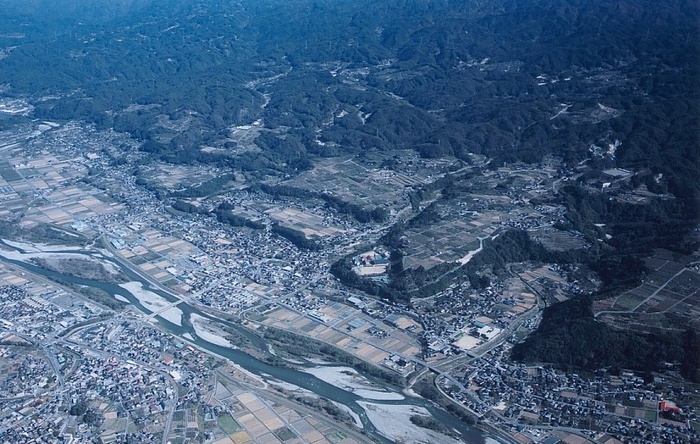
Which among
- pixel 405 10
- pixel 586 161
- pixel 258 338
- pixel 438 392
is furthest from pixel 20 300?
pixel 405 10

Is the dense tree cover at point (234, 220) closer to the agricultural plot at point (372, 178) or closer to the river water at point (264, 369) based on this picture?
the agricultural plot at point (372, 178)

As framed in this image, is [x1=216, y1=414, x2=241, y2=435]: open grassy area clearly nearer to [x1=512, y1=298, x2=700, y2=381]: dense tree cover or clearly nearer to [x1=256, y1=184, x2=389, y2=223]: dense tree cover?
[x1=512, y1=298, x2=700, y2=381]: dense tree cover

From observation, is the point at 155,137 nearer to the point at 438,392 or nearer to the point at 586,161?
the point at 586,161

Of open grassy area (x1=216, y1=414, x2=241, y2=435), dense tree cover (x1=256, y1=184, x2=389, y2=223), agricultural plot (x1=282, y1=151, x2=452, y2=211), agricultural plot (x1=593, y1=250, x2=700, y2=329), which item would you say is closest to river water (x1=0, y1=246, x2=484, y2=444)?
open grassy area (x1=216, y1=414, x2=241, y2=435)

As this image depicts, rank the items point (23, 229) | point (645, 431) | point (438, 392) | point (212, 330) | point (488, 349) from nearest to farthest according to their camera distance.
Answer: point (645, 431)
point (438, 392)
point (488, 349)
point (212, 330)
point (23, 229)

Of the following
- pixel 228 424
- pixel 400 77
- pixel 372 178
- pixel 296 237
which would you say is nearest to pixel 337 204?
pixel 296 237
